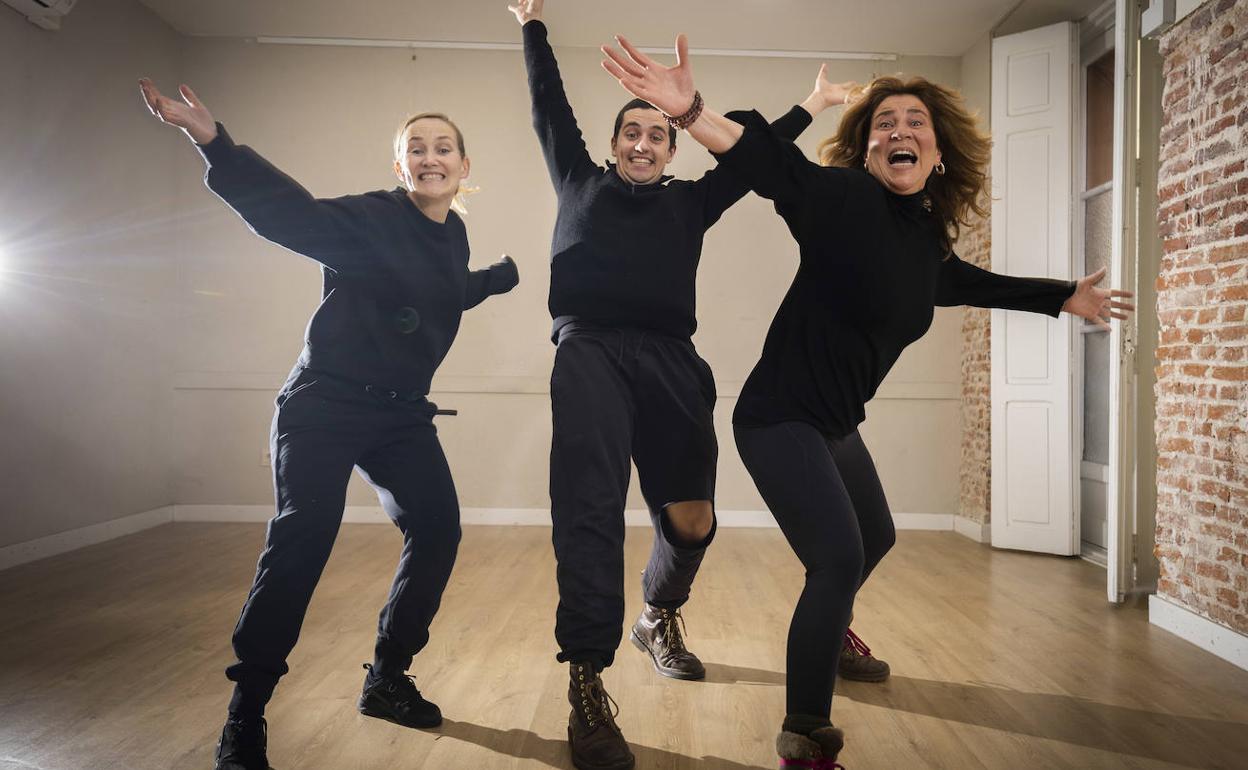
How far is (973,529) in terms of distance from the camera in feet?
16.7

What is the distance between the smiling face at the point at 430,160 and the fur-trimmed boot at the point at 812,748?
4.79ft

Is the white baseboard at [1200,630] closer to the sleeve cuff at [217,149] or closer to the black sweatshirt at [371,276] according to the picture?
the black sweatshirt at [371,276]

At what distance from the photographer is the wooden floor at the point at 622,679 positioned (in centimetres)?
189

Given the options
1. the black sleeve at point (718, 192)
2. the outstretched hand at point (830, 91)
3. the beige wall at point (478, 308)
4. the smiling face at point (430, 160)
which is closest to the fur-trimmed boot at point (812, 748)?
the black sleeve at point (718, 192)

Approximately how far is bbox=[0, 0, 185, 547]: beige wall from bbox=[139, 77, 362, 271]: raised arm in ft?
9.86

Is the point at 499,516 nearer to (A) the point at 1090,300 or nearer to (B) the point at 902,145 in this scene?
(A) the point at 1090,300

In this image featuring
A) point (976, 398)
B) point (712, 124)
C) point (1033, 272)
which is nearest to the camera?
point (712, 124)

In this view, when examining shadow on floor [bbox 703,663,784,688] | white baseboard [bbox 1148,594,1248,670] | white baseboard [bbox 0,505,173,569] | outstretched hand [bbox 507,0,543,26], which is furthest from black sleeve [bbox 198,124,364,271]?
white baseboard [bbox 0,505,173,569]

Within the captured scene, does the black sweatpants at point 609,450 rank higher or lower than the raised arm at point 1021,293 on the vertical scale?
lower

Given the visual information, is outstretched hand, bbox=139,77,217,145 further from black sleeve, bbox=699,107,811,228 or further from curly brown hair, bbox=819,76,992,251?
curly brown hair, bbox=819,76,992,251

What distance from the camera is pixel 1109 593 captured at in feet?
11.2

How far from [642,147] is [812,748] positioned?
1385mm

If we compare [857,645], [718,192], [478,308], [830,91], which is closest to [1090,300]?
[830,91]

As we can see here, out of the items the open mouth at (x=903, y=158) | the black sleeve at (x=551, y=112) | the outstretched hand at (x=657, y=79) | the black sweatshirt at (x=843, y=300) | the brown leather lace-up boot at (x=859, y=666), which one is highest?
the black sleeve at (x=551, y=112)
